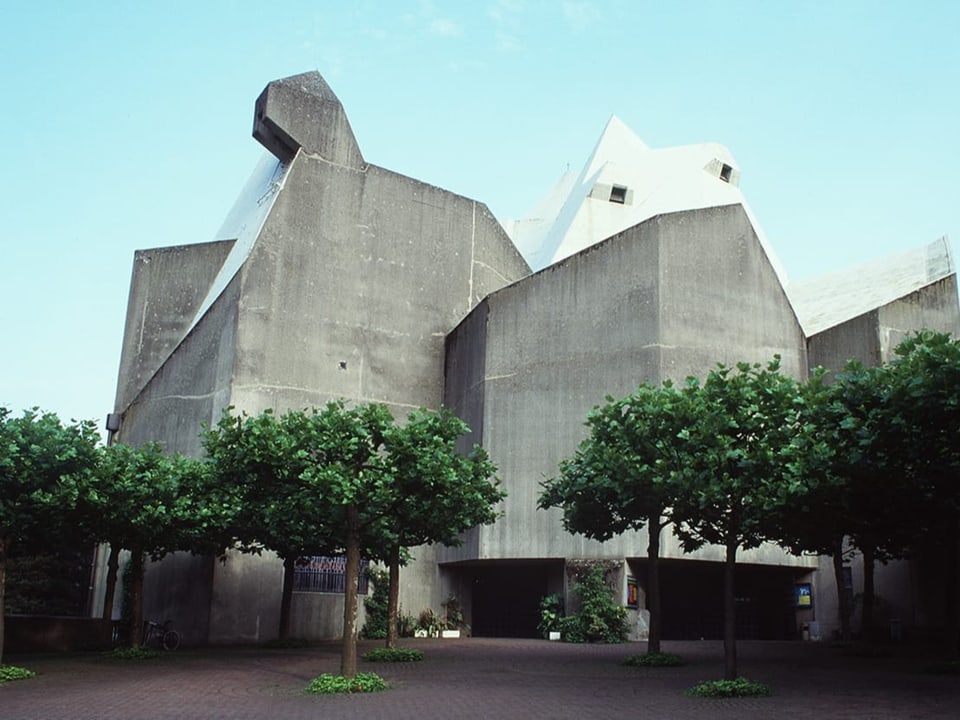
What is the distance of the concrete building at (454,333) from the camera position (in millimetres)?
30141

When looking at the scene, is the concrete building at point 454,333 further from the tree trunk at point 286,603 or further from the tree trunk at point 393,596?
the tree trunk at point 393,596

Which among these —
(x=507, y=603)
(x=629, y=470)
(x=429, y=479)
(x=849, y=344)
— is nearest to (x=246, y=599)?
(x=507, y=603)

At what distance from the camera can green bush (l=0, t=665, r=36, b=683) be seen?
734 inches

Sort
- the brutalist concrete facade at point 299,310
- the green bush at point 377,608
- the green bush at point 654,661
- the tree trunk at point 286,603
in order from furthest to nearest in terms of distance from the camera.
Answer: the green bush at point 377,608 < the brutalist concrete facade at point 299,310 < the tree trunk at point 286,603 < the green bush at point 654,661

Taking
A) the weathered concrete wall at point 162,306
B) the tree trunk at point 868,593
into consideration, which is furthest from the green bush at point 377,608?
the tree trunk at point 868,593

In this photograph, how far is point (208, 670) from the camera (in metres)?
21.0

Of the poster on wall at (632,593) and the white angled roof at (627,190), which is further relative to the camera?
the white angled roof at (627,190)

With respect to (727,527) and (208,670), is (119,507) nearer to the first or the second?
(208,670)

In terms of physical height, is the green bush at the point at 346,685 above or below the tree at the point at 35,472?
below

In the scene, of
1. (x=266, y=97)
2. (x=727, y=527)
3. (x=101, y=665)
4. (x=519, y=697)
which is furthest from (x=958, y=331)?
(x=101, y=665)

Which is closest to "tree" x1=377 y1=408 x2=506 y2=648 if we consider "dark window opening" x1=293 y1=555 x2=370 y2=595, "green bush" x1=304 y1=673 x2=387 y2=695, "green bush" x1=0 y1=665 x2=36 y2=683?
"green bush" x1=304 y1=673 x2=387 y2=695

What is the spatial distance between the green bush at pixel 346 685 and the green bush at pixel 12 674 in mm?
6416

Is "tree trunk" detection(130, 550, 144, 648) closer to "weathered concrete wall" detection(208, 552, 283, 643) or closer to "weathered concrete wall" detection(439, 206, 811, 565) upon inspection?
"weathered concrete wall" detection(208, 552, 283, 643)

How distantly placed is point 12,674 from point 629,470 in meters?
12.9
